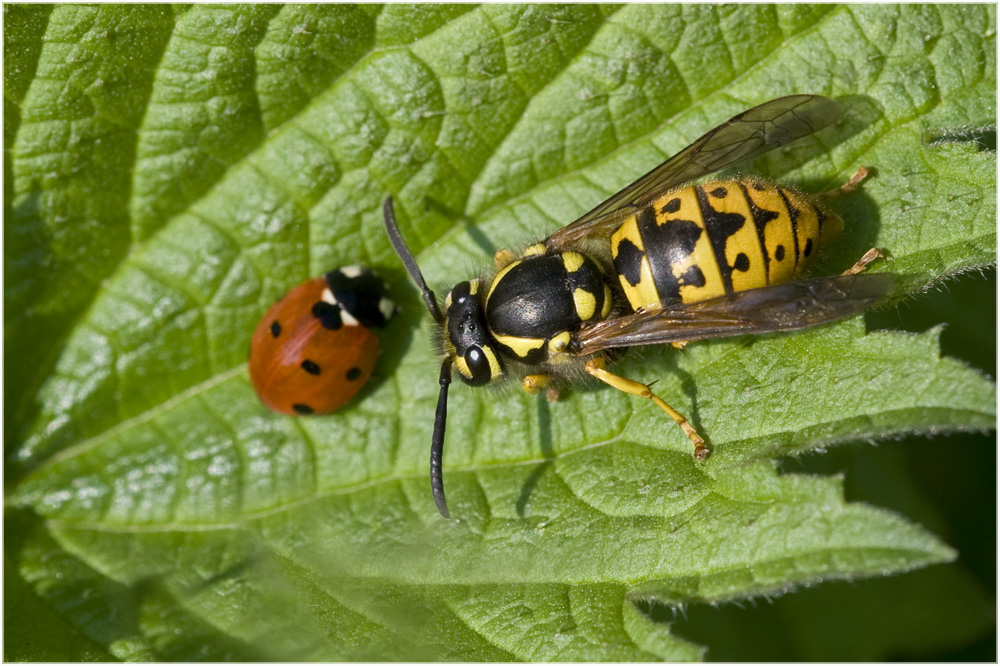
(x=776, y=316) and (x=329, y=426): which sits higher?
(x=776, y=316)

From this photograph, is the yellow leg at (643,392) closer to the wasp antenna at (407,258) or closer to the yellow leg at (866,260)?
the wasp antenna at (407,258)

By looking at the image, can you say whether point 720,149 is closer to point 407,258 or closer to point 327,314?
point 407,258

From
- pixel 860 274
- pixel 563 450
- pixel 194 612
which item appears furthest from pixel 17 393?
pixel 860 274

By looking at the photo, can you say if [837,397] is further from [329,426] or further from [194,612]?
[194,612]

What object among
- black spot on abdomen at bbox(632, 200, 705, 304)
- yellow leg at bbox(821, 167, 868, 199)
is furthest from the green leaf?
black spot on abdomen at bbox(632, 200, 705, 304)

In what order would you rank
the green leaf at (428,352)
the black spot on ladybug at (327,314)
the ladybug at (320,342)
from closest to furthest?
the green leaf at (428,352)
the ladybug at (320,342)
the black spot on ladybug at (327,314)

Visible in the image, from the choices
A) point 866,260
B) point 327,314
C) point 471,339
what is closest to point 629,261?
point 471,339

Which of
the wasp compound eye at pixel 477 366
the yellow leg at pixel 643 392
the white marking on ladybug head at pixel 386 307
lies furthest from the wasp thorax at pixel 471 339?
the white marking on ladybug head at pixel 386 307
